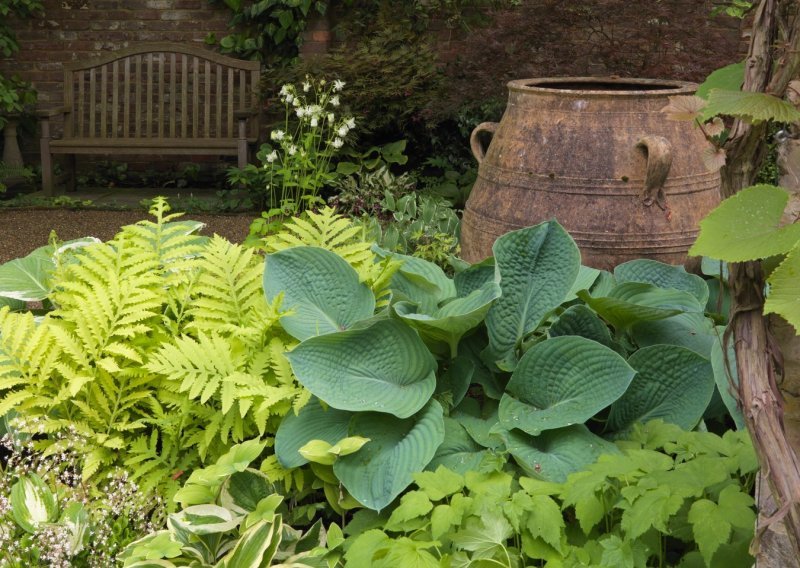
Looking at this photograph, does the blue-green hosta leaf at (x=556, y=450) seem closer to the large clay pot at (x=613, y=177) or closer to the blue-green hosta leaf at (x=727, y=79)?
the blue-green hosta leaf at (x=727, y=79)

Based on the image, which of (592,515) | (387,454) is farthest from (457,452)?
(592,515)

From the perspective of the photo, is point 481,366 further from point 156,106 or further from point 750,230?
point 156,106

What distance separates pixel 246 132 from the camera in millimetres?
6801

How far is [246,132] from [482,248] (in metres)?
3.96

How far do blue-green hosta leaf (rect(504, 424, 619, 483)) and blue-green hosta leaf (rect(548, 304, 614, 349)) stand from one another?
11.5 inches

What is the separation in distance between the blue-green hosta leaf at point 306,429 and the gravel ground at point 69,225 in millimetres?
3627

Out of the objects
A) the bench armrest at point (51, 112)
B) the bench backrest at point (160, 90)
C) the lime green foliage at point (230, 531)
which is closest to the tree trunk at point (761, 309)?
the lime green foliage at point (230, 531)

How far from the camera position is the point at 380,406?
6.57ft

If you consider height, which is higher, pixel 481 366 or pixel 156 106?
pixel 481 366

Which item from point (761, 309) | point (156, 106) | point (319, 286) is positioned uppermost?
point (761, 309)

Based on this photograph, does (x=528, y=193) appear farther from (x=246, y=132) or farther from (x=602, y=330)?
(x=246, y=132)

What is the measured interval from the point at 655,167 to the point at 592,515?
155 cm

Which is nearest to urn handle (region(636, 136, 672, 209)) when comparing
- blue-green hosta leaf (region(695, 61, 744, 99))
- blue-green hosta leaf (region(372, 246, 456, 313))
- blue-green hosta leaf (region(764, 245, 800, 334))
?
blue-green hosta leaf (region(372, 246, 456, 313))

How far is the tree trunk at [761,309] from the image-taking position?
1186 mm
